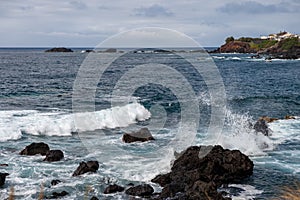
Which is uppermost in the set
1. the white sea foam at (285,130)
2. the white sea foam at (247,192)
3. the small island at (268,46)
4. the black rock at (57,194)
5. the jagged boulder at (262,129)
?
the small island at (268,46)

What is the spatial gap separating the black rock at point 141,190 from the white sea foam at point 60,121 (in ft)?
34.2

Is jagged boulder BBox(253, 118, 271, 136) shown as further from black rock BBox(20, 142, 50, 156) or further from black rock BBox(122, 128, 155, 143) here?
black rock BBox(20, 142, 50, 156)

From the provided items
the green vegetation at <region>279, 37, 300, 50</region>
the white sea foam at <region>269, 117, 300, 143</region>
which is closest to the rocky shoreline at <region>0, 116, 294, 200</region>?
the white sea foam at <region>269, 117, 300, 143</region>

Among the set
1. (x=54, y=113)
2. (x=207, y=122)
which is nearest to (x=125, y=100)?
(x=54, y=113)

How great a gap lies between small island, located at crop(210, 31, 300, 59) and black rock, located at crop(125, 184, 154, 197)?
92.8m

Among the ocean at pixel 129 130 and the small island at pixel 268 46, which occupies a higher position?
the small island at pixel 268 46

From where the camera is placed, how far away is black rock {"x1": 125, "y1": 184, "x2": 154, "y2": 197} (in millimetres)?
12287

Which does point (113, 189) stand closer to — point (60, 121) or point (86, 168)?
point (86, 168)

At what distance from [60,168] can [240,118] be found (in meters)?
14.8

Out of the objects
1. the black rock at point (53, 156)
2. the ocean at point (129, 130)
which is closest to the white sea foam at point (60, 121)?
the ocean at point (129, 130)

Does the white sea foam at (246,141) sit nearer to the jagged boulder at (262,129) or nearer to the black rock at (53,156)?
the jagged boulder at (262,129)

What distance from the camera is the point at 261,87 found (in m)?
45.2

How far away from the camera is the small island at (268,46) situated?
374 feet

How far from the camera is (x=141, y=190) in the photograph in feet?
40.5
